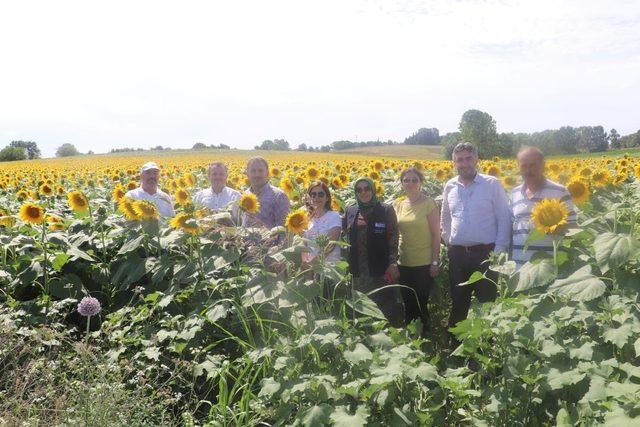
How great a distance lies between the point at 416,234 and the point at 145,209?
6.89ft

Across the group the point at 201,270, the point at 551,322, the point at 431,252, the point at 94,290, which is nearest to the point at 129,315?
the point at 201,270

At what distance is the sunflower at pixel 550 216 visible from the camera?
9.32 feet

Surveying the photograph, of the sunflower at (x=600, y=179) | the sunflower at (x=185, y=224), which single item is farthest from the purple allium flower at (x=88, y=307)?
the sunflower at (x=600, y=179)

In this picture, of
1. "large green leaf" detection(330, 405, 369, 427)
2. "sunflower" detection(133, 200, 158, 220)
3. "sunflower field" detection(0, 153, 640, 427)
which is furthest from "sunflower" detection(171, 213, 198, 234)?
"large green leaf" detection(330, 405, 369, 427)

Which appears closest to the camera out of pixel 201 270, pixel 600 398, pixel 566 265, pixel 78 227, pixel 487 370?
pixel 600 398

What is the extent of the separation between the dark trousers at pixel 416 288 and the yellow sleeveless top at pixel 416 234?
66mm

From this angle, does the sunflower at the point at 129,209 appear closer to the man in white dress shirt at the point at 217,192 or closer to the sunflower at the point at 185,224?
the sunflower at the point at 185,224

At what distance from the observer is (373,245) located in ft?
14.7

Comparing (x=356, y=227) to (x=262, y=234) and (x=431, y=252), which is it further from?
(x=262, y=234)

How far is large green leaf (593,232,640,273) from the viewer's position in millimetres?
2416

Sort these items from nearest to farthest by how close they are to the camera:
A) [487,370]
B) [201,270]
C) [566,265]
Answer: [487,370] < [566,265] < [201,270]

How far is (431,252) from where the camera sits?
15.4 feet

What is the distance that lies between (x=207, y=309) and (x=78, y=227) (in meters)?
2.34

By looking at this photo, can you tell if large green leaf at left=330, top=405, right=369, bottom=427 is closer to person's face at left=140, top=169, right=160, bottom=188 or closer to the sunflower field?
the sunflower field
